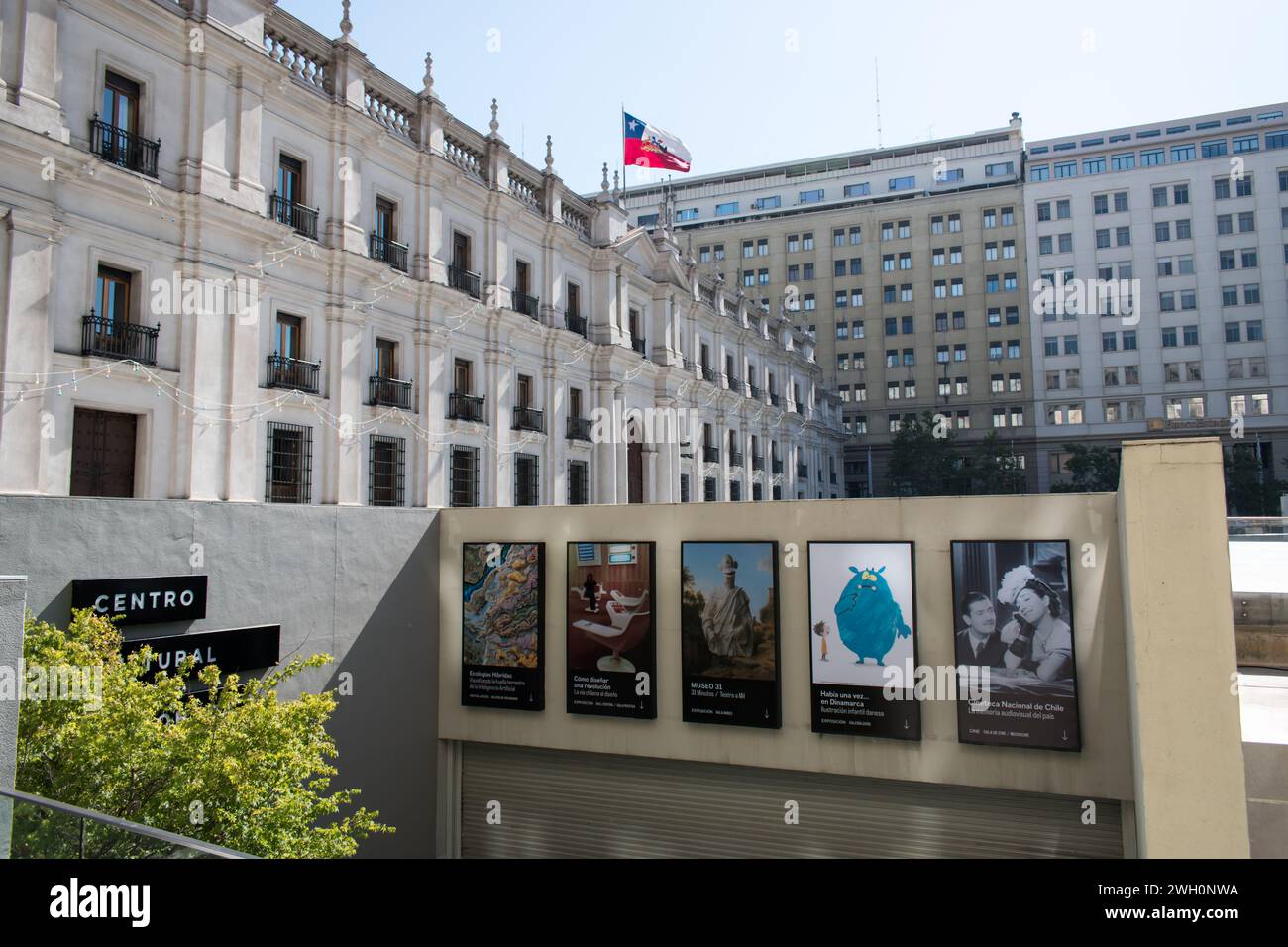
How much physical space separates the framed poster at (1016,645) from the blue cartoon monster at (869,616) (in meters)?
0.95

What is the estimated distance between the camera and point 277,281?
21.9 m

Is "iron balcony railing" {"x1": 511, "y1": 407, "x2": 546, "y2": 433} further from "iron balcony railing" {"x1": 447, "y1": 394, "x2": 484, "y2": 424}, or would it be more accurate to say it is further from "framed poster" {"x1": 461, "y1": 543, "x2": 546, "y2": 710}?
"framed poster" {"x1": 461, "y1": 543, "x2": 546, "y2": 710}

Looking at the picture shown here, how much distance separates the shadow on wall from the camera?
15.0 metres

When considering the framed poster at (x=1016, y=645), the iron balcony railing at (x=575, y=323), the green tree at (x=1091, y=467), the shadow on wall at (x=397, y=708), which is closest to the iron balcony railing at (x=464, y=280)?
the iron balcony railing at (x=575, y=323)

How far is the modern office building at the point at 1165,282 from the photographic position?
67688mm

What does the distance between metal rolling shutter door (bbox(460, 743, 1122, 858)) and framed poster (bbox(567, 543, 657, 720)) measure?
112 centimetres

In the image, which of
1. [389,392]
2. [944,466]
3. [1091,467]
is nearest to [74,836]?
[389,392]

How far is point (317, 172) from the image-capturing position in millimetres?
23266

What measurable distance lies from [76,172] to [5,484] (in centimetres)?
646

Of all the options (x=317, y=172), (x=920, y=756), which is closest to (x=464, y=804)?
(x=920, y=756)

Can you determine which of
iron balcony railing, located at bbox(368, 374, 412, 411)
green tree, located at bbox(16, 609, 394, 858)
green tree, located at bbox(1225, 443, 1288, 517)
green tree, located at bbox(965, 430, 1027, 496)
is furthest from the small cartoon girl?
green tree, located at bbox(1225, 443, 1288, 517)

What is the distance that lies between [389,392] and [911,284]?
60.0 metres

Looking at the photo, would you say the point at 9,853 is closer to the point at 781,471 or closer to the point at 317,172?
the point at 317,172

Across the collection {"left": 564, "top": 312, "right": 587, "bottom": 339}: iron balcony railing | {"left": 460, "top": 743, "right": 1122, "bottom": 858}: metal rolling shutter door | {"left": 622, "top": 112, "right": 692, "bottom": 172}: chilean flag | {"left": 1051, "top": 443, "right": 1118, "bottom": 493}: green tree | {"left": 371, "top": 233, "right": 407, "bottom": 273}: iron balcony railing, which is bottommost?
{"left": 460, "top": 743, "right": 1122, "bottom": 858}: metal rolling shutter door
